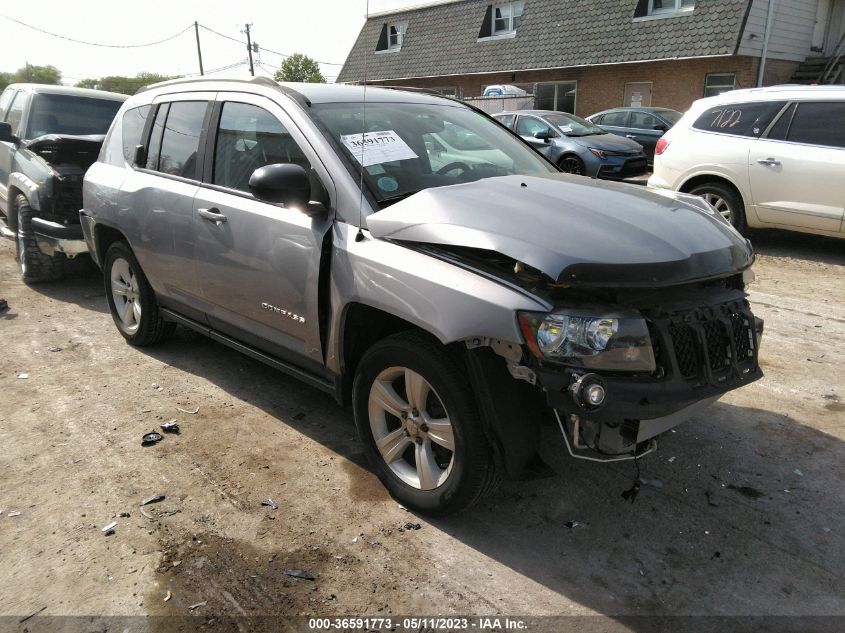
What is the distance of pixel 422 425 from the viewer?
2969 mm

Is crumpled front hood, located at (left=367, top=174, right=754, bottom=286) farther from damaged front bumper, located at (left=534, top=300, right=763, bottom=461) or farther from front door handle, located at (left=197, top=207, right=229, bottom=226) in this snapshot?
front door handle, located at (left=197, top=207, right=229, bottom=226)

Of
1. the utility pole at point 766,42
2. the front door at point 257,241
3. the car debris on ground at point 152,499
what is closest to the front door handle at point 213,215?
the front door at point 257,241

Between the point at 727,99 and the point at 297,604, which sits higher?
the point at 727,99

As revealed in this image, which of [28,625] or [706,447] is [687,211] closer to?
[706,447]

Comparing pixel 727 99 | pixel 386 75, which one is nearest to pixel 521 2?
pixel 386 75

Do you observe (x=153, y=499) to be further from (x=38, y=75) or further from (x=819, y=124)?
(x=38, y=75)

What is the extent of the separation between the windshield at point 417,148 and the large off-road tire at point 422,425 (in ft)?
2.65

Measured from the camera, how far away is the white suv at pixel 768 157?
285 inches

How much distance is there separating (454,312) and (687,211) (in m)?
1.30

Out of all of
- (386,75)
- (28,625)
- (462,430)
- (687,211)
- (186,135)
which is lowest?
(28,625)

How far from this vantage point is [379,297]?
297 cm

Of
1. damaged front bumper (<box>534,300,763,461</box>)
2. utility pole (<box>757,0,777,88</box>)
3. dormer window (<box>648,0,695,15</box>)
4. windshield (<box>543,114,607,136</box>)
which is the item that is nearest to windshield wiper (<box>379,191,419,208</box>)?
damaged front bumper (<box>534,300,763,461</box>)

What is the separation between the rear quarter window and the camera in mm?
7797

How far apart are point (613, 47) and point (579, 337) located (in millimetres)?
21763
